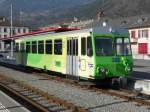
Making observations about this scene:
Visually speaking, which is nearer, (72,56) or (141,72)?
(72,56)

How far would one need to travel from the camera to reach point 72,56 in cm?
2244

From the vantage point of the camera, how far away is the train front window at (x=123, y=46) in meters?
20.5

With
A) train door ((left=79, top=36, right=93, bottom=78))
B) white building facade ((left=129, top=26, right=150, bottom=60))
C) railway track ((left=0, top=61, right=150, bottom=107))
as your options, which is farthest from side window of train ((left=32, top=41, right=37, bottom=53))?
white building facade ((left=129, top=26, right=150, bottom=60))

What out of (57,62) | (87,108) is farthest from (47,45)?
(87,108)

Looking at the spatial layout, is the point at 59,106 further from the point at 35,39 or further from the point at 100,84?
the point at 35,39

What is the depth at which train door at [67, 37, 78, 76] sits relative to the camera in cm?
2194

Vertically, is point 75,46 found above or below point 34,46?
below

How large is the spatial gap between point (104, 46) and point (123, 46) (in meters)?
1.11

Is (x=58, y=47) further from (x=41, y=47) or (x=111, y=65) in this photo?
(x=111, y=65)

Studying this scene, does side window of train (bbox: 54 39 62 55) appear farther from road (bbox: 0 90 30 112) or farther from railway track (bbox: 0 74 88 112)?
road (bbox: 0 90 30 112)

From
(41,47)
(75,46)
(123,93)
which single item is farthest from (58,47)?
(123,93)

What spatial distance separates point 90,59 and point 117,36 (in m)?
1.75

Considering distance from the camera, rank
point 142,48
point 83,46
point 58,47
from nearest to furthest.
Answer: point 83,46 < point 58,47 < point 142,48

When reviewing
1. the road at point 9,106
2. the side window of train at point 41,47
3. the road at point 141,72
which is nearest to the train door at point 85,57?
the road at point 9,106
